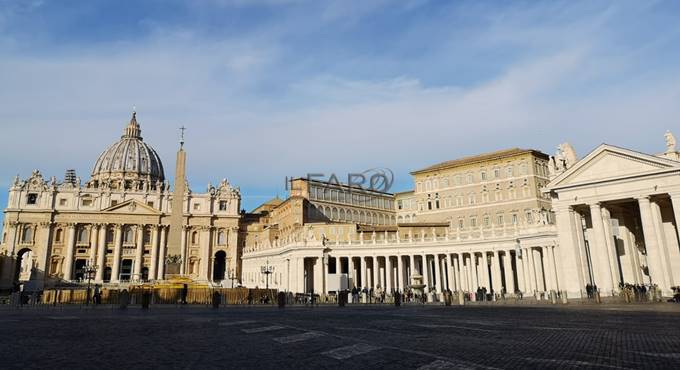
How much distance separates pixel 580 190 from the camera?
33.4m

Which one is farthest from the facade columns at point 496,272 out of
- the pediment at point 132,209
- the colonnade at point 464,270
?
the pediment at point 132,209

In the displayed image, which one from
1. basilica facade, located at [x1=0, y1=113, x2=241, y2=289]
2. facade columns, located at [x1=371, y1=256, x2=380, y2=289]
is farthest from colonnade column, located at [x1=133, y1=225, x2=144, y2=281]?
facade columns, located at [x1=371, y1=256, x2=380, y2=289]

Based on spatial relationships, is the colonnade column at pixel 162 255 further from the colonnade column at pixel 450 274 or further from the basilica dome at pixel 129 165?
the colonnade column at pixel 450 274

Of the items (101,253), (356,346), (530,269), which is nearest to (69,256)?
(101,253)

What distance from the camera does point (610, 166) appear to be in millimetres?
32281

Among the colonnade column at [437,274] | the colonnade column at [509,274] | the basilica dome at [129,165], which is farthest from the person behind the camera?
the basilica dome at [129,165]

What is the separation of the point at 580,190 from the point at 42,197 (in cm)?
8638

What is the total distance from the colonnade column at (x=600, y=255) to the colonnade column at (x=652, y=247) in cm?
34

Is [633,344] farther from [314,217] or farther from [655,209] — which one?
[314,217]

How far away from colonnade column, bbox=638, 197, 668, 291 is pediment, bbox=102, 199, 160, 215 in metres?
78.0

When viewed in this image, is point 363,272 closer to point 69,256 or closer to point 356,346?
point 356,346

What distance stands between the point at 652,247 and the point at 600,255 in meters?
3.18

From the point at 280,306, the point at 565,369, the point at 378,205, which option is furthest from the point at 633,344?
the point at 378,205

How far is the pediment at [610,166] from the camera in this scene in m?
30.4
